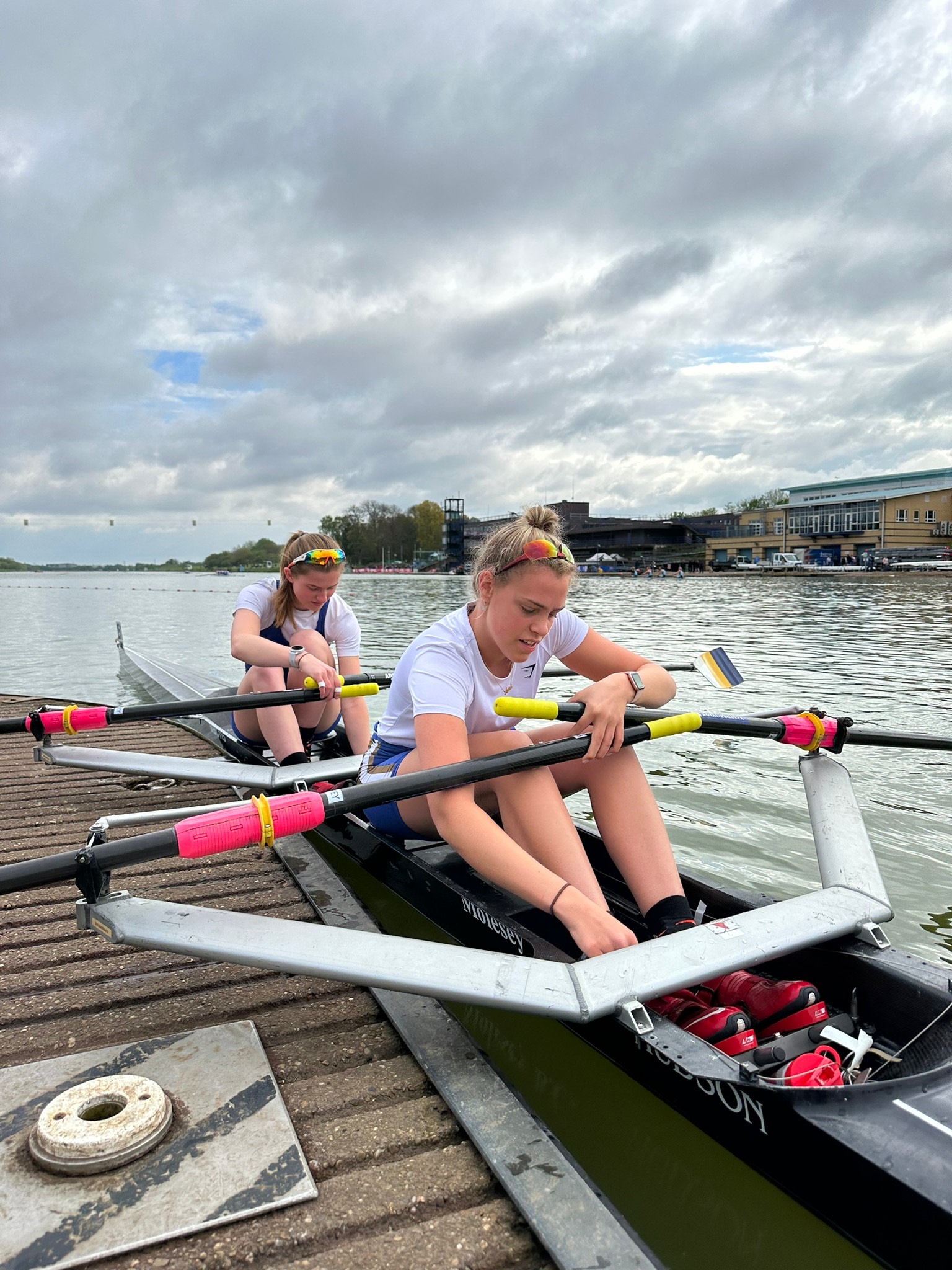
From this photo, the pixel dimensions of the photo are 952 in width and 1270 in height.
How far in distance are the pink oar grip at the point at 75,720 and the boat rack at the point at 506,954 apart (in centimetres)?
266

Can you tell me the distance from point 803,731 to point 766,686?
8.83m

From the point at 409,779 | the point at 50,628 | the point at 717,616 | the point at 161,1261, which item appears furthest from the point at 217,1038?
the point at 50,628

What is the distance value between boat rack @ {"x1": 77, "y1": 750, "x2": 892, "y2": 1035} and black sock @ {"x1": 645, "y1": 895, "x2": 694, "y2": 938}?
0.73 feet

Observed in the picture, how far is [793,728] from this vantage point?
3334 mm

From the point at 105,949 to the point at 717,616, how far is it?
25882 millimetres

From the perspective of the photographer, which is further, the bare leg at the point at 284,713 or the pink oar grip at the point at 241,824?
the bare leg at the point at 284,713

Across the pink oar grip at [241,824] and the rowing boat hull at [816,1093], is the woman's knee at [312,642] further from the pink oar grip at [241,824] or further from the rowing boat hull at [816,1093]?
the pink oar grip at [241,824]

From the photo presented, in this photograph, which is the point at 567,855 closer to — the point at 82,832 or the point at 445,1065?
the point at 445,1065

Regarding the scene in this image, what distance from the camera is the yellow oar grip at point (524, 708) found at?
262 centimetres

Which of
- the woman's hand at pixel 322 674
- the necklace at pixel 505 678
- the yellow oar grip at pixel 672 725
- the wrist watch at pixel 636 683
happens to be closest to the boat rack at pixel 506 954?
the yellow oar grip at pixel 672 725

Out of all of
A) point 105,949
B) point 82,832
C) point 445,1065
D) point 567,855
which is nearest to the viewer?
point 445,1065

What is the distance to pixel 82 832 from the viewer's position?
457 centimetres

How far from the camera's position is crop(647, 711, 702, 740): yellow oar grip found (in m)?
2.88

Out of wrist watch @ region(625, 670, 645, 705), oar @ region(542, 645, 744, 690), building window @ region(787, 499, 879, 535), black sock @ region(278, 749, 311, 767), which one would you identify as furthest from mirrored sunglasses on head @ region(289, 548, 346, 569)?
building window @ region(787, 499, 879, 535)
